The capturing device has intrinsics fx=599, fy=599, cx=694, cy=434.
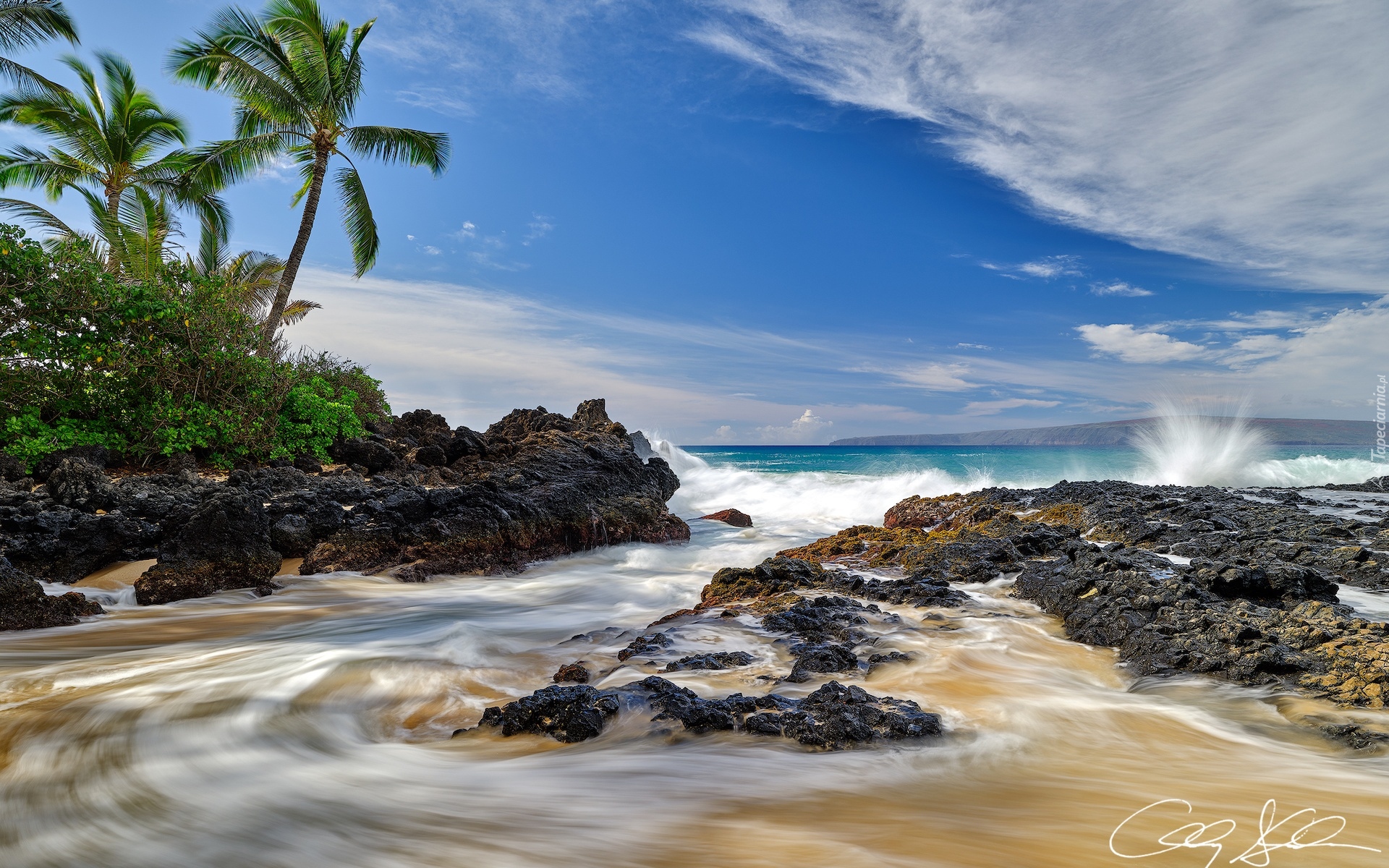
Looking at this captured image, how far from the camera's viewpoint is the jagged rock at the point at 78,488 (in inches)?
288

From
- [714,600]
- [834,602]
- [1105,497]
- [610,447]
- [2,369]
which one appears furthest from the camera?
[610,447]

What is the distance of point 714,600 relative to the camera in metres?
6.02

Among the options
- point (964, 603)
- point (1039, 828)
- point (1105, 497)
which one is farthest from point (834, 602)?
point (1105, 497)

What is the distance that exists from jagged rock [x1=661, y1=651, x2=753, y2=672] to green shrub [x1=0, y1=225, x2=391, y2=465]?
1174 cm

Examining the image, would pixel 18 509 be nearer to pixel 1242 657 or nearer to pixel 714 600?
pixel 714 600

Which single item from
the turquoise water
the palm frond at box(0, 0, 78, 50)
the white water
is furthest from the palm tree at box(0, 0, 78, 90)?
the white water

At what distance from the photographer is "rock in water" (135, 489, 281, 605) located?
6.10 metres

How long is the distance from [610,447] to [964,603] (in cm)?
856

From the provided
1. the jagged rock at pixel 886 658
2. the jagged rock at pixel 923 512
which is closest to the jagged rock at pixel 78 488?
the jagged rock at pixel 886 658

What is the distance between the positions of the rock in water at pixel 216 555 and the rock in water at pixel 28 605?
706 millimetres

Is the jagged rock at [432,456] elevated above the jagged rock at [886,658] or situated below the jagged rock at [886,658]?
above

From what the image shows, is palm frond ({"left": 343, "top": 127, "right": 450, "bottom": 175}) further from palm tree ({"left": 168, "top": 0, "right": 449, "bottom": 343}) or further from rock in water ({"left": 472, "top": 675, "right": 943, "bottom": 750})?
rock in water ({"left": 472, "top": 675, "right": 943, "bottom": 750})
